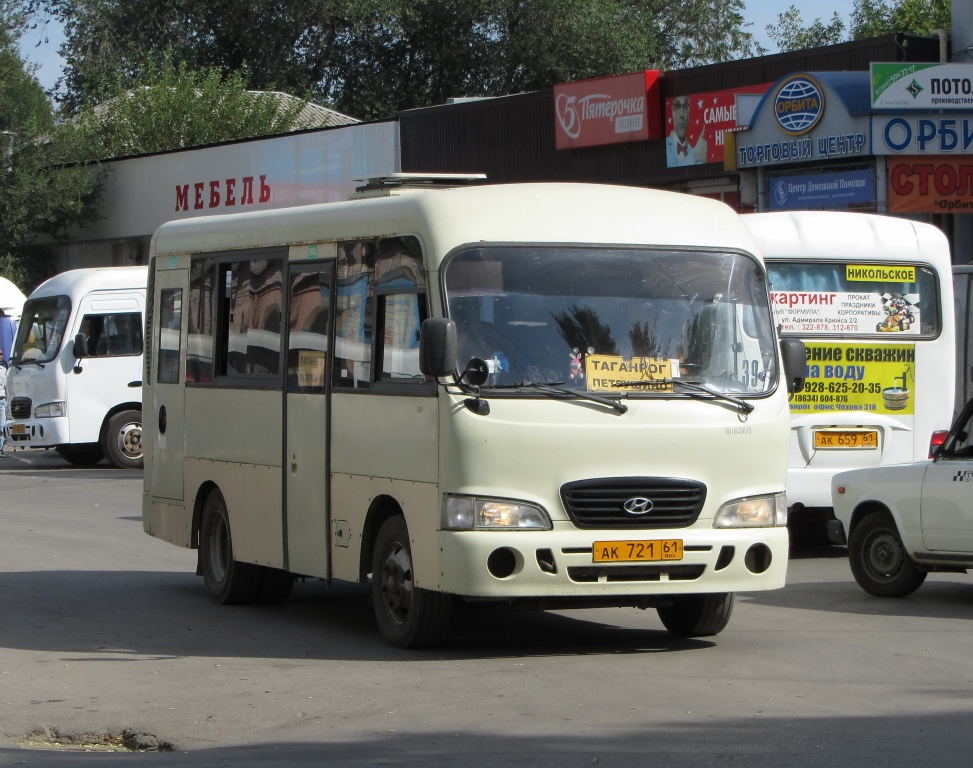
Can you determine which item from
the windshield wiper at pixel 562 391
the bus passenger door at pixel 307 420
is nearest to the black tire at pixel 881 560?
the windshield wiper at pixel 562 391

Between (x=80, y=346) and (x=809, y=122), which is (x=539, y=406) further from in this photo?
(x=80, y=346)

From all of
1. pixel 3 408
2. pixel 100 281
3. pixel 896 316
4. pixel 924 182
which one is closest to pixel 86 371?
pixel 100 281

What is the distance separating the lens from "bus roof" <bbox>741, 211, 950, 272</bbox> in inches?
588

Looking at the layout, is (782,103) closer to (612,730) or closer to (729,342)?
(729,342)

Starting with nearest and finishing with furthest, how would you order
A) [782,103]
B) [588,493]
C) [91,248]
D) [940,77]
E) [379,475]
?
[588,493] < [379,475] < [940,77] < [782,103] < [91,248]

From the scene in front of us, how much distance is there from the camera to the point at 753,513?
955 cm

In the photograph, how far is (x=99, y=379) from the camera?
25.5 metres

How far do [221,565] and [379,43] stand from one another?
5339 cm

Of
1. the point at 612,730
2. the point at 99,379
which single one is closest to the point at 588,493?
the point at 612,730

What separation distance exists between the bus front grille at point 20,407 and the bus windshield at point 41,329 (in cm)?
58

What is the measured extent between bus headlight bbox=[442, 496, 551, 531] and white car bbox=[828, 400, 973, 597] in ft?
11.8

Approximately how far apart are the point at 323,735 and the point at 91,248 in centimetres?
3834

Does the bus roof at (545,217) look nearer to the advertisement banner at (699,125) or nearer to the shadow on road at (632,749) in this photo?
the shadow on road at (632,749)

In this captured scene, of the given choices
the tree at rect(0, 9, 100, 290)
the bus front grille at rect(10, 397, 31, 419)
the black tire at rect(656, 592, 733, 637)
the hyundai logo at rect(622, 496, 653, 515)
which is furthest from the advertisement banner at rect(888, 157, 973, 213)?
the tree at rect(0, 9, 100, 290)
